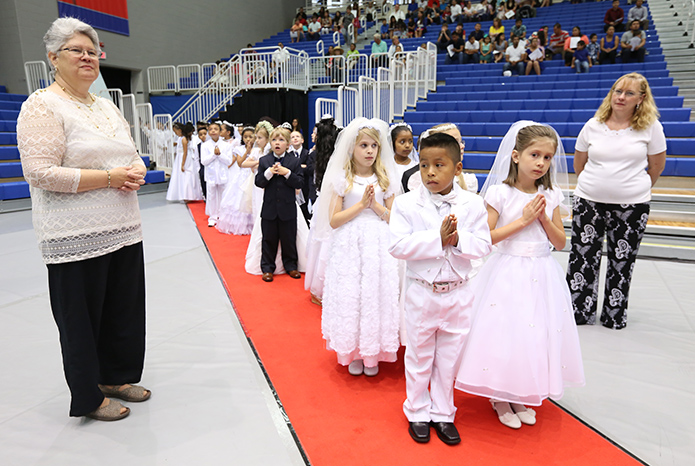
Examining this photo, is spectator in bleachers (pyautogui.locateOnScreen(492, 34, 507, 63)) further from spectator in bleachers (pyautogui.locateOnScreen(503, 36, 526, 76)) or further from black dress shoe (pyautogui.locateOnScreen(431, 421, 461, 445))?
black dress shoe (pyautogui.locateOnScreen(431, 421, 461, 445))

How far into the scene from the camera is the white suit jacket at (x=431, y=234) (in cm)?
194

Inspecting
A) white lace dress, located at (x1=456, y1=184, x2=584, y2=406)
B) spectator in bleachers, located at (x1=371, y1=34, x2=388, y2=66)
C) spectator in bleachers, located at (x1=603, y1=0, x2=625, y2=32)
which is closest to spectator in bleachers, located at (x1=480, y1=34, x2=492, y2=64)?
spectator in bleachers, located at (x1=371, y1=34, x2=388, y2=66)

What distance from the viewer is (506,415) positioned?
2.25 metres

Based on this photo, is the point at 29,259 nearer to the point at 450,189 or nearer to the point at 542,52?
the point at 450,189

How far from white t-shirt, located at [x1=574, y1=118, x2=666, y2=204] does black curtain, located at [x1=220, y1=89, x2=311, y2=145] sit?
420 inches

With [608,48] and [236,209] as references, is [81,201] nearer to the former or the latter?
[236,209]

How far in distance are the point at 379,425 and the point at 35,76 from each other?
1419 cm

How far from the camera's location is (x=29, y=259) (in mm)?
5094

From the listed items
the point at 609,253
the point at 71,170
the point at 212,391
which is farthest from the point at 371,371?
the point at 609,253

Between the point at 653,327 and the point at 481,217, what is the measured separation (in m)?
2.28

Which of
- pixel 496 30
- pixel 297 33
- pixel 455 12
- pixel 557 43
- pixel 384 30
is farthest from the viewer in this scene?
pixel 297 33

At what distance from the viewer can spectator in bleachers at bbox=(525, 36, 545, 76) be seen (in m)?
10.7

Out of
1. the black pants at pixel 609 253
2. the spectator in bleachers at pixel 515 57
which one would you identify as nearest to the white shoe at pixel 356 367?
the black pants at pixel 609 253

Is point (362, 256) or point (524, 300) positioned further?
point (362, 256)
